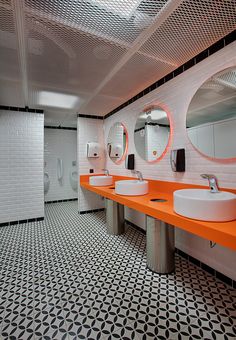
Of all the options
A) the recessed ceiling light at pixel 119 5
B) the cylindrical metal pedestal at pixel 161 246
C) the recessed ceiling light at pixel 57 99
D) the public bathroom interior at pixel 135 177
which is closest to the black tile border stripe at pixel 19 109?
the public bathroom interior at pixel 135 177

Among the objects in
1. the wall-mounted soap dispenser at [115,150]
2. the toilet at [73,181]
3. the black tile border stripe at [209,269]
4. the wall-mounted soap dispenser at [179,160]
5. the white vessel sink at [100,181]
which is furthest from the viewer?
the toilet at [73,181]

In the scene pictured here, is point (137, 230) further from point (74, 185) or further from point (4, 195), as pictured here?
point (74, 185)

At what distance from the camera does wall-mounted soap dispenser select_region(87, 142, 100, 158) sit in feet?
12.7

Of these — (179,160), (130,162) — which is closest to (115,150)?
(130,162)

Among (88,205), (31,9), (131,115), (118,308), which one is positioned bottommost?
(118,308)

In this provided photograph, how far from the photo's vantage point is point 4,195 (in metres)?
3.30

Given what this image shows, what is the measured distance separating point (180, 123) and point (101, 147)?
2331mm

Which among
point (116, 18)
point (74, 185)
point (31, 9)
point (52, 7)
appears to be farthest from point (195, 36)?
point (74, 185)

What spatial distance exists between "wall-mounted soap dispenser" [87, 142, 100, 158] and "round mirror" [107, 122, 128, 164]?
0.27m

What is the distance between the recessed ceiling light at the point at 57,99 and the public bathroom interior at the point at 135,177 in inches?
1.2

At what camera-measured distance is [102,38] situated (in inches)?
60.9

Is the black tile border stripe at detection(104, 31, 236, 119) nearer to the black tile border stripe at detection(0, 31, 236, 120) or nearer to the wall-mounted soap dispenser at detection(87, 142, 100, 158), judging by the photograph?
the black tile border stripe at detection(0, 31, 236, 120)

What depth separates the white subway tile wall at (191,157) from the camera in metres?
1.61

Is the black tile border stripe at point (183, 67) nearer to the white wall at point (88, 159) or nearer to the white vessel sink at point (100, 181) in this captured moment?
the white wall at point (88, 159)
